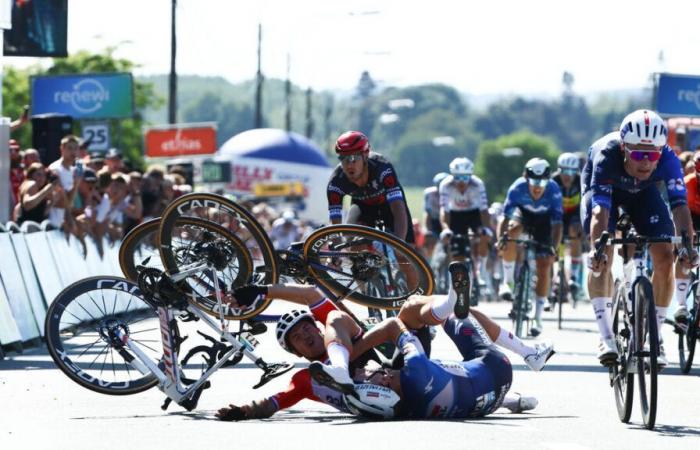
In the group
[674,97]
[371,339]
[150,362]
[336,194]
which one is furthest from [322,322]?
[674,97]

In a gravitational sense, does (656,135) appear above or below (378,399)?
above

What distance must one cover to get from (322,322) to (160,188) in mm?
13671

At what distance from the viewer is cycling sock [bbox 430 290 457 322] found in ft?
33.2

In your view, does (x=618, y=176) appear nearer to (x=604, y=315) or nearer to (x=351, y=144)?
(x=604, y=315)

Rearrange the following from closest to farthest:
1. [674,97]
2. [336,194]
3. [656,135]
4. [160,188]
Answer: [656,135] → [336,194] → [160,188] → [674,97]

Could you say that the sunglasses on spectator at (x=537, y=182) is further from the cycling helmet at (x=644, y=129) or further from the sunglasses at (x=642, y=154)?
the cycling helmet at (x=644, y=129)

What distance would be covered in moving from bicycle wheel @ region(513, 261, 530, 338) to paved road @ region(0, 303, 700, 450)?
Answer: 501 cm

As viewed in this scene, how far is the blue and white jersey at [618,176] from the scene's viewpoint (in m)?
11.2

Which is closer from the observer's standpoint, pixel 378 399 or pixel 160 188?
pixel 378 399

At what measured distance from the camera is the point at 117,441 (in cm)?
933

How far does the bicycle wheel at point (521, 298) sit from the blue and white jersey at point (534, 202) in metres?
0.88

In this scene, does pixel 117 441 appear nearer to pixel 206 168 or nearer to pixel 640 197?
pixel 640 197

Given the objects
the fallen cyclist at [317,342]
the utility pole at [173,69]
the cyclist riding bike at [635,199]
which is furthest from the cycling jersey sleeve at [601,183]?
the utility pole at [173,69]

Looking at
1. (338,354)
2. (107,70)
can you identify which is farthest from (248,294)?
(107,70)
